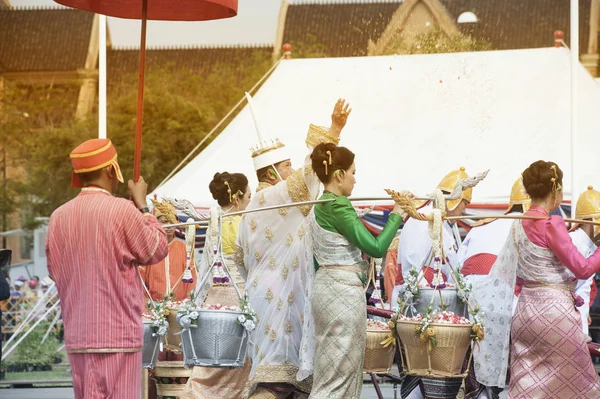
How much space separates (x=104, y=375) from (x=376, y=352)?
6.88 ft

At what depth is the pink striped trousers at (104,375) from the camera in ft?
17.7

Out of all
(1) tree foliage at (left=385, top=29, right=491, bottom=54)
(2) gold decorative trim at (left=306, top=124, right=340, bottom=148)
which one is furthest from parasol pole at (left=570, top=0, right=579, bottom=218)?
(1) tree foliage at (left=385, top=29, right=491, bottom=54)

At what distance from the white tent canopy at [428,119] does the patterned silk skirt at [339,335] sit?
5500 mm

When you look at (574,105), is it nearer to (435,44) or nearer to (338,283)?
(435,44)

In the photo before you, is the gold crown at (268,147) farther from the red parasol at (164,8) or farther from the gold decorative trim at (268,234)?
the red parasol at (164,8)

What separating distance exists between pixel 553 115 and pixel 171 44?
15.1 metres

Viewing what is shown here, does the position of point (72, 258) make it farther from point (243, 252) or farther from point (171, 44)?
point (171, 44)

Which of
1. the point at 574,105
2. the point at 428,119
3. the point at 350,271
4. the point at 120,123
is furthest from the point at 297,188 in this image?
the point at 120,123

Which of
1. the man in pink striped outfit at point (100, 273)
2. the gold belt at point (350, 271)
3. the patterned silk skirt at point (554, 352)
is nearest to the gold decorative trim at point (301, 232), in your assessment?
the gold belt at point (350, 271)

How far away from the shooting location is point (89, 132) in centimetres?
2366

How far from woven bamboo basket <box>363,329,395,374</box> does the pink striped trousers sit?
1.92 meters

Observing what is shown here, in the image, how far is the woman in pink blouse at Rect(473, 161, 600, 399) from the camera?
22.2 feet

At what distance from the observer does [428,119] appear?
13008mm

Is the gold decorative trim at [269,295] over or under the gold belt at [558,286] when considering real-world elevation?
under
